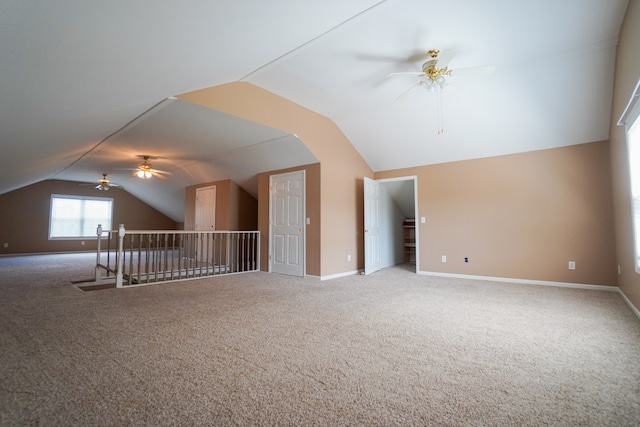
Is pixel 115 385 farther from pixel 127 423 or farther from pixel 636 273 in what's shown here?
pixel 636 273

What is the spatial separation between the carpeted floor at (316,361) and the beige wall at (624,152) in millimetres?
446

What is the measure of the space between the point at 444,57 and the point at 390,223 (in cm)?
464

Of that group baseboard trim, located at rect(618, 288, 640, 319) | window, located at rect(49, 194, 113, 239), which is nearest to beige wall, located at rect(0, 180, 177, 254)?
window, located at rect(49, 194, 113, 239)

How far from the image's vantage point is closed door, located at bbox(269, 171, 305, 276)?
5.46m

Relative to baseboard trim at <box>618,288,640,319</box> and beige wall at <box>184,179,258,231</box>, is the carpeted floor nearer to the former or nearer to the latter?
baseboard trim at <box>618,288,640,319</box>

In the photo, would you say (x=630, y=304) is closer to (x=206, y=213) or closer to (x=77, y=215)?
(x=206, y=213)

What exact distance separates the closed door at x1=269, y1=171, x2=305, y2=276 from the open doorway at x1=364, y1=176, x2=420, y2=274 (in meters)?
1.39

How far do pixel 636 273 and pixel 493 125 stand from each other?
2.68 meters

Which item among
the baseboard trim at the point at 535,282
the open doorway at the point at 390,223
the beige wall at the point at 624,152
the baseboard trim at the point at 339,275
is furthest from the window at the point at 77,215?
the beige wall at the point at 624,152

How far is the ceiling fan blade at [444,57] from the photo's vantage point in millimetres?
2817

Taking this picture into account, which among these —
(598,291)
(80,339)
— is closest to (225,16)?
(80,339)

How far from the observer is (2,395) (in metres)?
1.51

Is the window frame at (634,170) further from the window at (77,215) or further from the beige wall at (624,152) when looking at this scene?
the window at (77,215)

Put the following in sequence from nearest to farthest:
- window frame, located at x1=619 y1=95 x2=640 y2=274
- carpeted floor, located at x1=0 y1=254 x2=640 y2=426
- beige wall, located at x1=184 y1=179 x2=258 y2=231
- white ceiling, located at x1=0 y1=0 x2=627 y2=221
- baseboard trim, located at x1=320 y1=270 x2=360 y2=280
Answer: carpeted floor, located at x1=0 y1=254 x2=640 y2=426
white ceiling, located at x1=0 y1=0 x2=627 y2=221
window frame, located at x1=619 y1=95 x2=640 y2=274
baseboard trim, located at x1=320 y1=270 x2=360 y2=280
beige wall, located at x1=184 y1=179 x2=258 y2=231
